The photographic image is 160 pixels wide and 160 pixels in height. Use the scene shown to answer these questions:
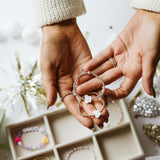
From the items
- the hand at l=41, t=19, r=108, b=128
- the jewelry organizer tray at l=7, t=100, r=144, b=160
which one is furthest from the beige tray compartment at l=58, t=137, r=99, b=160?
the hand at l=41, t=19, r=108, b=128

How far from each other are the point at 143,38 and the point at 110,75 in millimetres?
186

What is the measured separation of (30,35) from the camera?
143 cm

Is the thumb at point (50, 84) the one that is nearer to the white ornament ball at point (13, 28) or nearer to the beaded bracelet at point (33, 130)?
the beaded bracelet at point (33, 130)

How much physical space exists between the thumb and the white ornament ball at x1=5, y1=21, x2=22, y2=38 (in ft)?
1.91

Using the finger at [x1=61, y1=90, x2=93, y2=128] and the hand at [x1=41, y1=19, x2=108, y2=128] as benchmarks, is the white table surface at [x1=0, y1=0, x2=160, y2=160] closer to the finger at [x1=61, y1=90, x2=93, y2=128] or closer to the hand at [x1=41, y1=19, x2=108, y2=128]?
the hand at [x1=41, y1=19, x2=108, y2=128]

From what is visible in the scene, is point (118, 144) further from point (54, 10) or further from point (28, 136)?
point (54, 10)

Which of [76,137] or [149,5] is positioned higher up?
[149,5]

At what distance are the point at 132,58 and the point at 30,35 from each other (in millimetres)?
699

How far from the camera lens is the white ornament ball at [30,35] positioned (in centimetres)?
143

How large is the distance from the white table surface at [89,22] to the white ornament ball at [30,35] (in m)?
0.03

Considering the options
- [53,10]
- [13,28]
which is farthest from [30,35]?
[53,10]

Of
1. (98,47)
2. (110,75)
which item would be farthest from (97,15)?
(110,75)

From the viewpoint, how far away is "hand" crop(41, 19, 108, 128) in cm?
94

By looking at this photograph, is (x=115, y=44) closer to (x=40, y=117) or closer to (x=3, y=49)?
(x=40, y=117)
